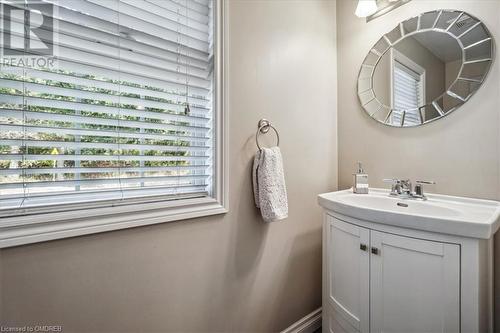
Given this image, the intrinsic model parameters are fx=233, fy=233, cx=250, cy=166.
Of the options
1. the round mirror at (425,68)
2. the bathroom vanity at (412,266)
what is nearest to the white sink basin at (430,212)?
the bathroom vanity at (412,266)

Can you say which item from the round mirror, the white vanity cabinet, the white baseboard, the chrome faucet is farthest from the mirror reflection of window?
the white baseboard

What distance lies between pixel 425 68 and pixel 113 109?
62.3 inches

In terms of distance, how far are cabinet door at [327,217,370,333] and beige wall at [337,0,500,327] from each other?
0.55m

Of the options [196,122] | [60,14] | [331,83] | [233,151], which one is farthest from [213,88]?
[331,83]

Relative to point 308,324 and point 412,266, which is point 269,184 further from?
point 308,324

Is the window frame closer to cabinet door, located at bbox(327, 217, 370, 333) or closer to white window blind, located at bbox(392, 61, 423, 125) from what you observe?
cabinet door, located at bbox(327, 217, 370, 333)

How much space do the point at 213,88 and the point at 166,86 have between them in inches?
8.3

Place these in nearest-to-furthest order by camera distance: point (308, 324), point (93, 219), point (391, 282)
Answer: point (93, 219) < point (391, 282) < point (308, 324)

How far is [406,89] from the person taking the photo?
4.47ft

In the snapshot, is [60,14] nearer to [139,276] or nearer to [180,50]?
[180,50]

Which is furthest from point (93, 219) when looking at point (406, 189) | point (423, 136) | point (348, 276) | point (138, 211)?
point (423, 136)

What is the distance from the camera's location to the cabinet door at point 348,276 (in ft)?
3.35

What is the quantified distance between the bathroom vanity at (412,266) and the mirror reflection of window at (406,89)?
0.47m

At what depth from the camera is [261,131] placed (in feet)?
4.09
